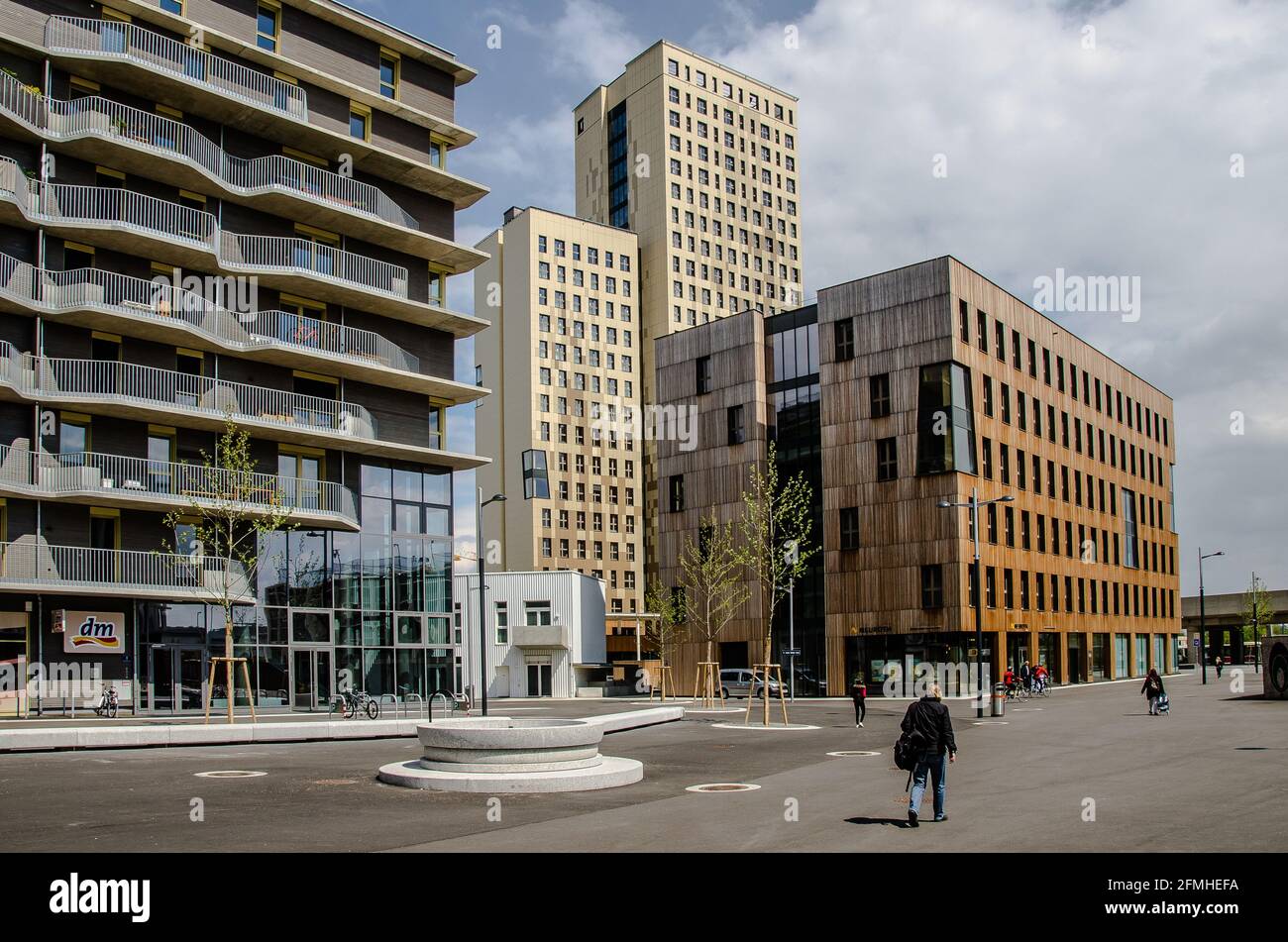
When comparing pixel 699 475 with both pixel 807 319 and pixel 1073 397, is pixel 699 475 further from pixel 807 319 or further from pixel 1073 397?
pixel 1073 397

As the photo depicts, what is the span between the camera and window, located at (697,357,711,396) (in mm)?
70250

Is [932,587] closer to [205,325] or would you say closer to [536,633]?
[536,633]

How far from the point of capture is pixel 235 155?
40844 millimetres

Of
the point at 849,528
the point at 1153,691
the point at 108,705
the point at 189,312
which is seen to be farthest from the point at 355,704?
the point at 849,528

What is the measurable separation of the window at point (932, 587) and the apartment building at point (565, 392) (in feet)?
163

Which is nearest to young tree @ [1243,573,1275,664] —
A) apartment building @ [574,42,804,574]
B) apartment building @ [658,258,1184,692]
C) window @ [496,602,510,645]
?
apartment building @ [658,258,1184,692]

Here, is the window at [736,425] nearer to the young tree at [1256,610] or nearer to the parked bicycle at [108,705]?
the parked bicycle at [108,705]

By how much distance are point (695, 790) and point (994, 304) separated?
52.7m

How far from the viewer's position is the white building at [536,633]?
71.8m

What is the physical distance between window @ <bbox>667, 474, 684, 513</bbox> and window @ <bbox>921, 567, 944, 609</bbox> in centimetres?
1780

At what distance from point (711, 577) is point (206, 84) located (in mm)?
37016
